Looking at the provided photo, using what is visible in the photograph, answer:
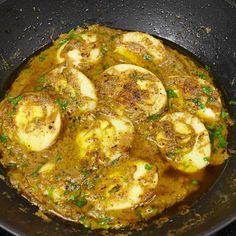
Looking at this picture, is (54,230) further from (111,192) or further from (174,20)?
(174,20)

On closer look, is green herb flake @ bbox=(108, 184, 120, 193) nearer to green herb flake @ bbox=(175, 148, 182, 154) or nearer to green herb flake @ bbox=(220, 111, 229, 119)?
green herb flake @ bbox=(175, 148, 182, 154)

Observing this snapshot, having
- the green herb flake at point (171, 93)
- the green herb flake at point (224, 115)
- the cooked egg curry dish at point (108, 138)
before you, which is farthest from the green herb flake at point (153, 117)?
the green herb flake at point (224, 115)

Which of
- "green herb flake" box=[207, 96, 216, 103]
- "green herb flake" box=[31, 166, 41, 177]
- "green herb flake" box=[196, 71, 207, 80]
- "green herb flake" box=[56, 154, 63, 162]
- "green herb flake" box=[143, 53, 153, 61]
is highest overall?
"green herb flake" box=[143, 53, 153, 61]

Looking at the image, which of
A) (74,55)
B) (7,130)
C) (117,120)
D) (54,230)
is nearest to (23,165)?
(7,130)

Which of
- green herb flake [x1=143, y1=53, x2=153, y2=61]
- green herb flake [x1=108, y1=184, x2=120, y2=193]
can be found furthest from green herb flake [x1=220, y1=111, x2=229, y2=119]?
green herb flake [x1=108, y1=184, x2=120, y2=193]

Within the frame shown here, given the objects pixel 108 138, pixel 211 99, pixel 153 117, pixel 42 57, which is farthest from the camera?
pixel 42 57

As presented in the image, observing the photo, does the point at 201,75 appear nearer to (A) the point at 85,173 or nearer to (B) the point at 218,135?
(B) the point at 218,135

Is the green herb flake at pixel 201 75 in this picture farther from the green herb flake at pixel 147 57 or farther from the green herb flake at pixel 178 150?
the green herb flake at pixel 178 150

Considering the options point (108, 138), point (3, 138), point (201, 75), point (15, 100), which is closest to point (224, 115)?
point (201, 75)
